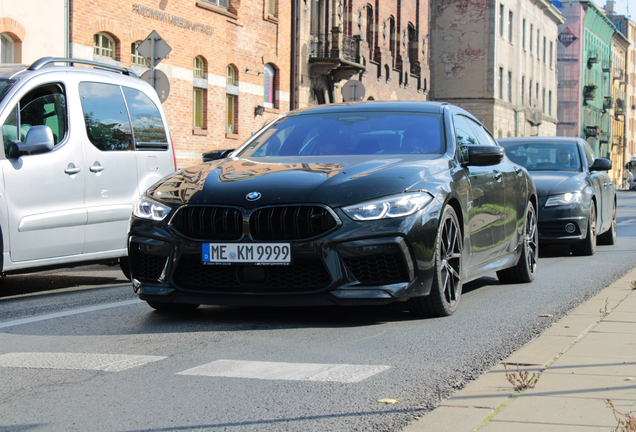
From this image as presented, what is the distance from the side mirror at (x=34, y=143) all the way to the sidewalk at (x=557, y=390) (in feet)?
14.7

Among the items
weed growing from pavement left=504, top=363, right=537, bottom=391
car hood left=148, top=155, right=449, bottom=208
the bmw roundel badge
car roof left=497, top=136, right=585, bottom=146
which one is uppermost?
car roof left=497, top=136, right=585, bottom=146

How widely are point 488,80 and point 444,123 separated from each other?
5072 centimetres

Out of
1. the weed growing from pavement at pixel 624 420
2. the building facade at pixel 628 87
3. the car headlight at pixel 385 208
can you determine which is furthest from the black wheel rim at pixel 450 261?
the building facade at pixel 628 87

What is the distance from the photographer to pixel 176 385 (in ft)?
14.4

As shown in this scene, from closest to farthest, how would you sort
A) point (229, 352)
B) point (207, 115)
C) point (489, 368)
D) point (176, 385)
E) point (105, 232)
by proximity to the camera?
1. point (176, 385)
2. point (489, 368)
3. point (229, 352)
4. point (105, 232)
5. point (207, 115)

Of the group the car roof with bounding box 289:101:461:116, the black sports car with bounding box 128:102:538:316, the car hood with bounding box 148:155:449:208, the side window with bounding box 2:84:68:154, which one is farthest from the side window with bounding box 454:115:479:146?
the side window with bounding box 2:84:68:154

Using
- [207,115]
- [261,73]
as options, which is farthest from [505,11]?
[207,115]

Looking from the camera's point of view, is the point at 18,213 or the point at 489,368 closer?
the point at 489,368

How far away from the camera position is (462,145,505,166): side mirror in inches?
276

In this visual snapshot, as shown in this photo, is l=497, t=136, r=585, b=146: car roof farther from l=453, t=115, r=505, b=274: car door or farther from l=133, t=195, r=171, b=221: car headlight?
l=133, t=195, r=171, b=221: car headlight

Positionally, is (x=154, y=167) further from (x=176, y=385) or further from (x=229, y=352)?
(x=176, y=385)

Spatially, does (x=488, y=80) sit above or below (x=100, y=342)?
above

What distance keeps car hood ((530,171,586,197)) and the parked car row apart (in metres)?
3.13

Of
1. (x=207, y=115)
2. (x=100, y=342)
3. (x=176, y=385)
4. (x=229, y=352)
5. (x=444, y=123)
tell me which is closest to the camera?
(x=176, y=385)
